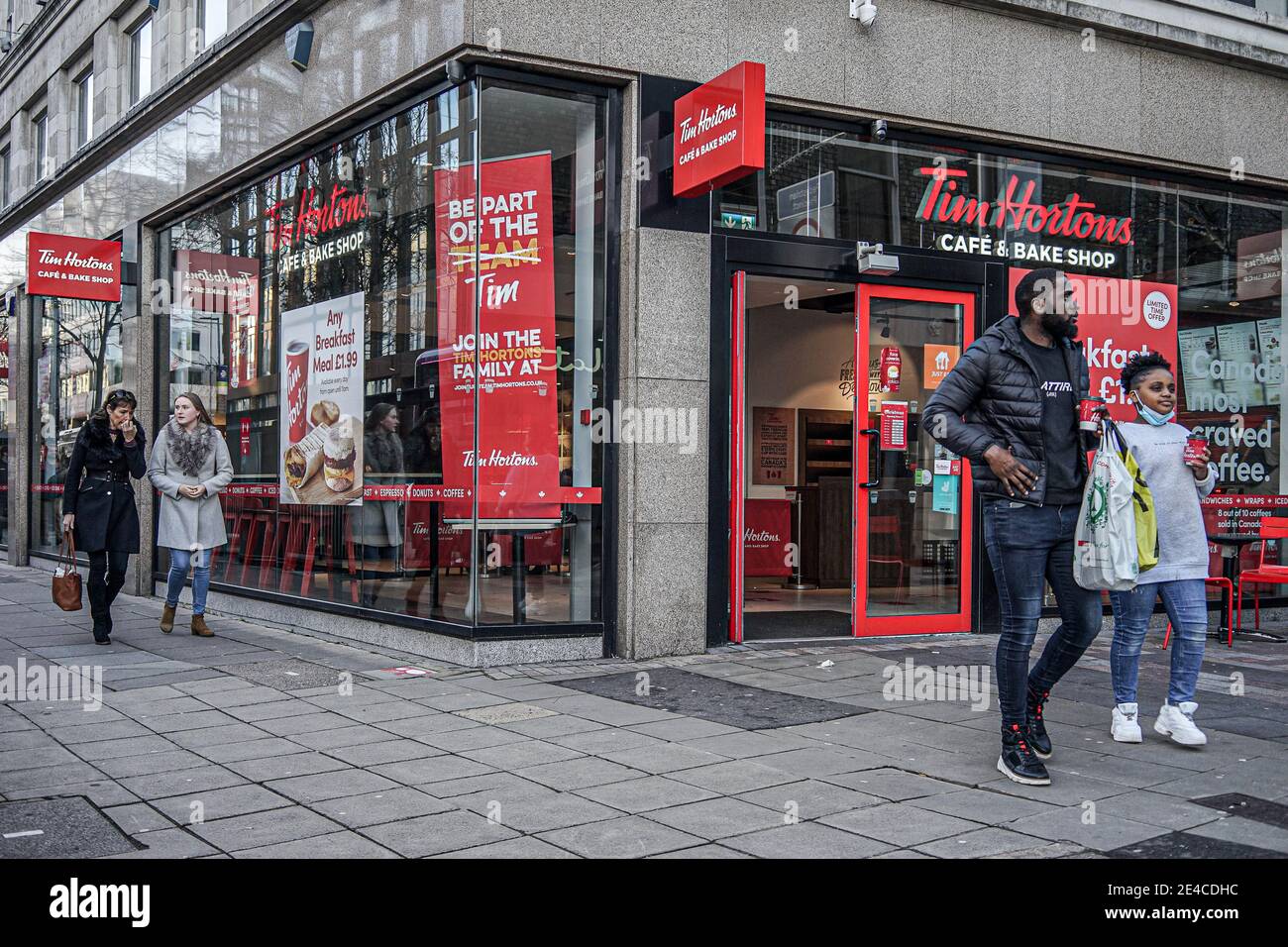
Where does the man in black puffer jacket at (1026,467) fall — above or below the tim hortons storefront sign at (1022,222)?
below

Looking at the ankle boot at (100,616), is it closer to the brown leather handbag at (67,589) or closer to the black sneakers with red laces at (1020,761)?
the brown leather handbag at (67,589)

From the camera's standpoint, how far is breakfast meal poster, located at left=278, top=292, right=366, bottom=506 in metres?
9.98

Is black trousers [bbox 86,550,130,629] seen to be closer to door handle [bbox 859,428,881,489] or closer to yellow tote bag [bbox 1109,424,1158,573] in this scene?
door handle [bbox 859,428,881,489]

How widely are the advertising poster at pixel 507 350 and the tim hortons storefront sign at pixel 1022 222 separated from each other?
3408 mm

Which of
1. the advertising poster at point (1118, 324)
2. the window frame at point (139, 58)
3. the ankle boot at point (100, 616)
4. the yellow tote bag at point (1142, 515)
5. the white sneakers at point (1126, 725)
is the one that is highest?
the window frame at point (139, 58)

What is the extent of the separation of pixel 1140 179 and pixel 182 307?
995 cm

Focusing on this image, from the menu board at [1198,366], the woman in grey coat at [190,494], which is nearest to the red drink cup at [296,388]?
the woman in grey coat at [190,494]

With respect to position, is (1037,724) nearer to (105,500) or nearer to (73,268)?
(105,500)

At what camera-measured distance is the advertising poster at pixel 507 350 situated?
848 centimetres

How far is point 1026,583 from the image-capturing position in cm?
524

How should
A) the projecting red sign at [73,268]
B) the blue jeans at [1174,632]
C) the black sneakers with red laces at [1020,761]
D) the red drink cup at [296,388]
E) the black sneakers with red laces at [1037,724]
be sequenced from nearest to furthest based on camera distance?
the black sneakers with red laces at [1020,761]
the black sneakers with red laces at [1037,724]
the blue jeans at [1174,632]
the red drink cup at [296,388]
the projecting red sign at [73,268]

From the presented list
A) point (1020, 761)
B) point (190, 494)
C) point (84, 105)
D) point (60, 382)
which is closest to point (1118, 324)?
point (1020, 761)

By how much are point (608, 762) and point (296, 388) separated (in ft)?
20.7
